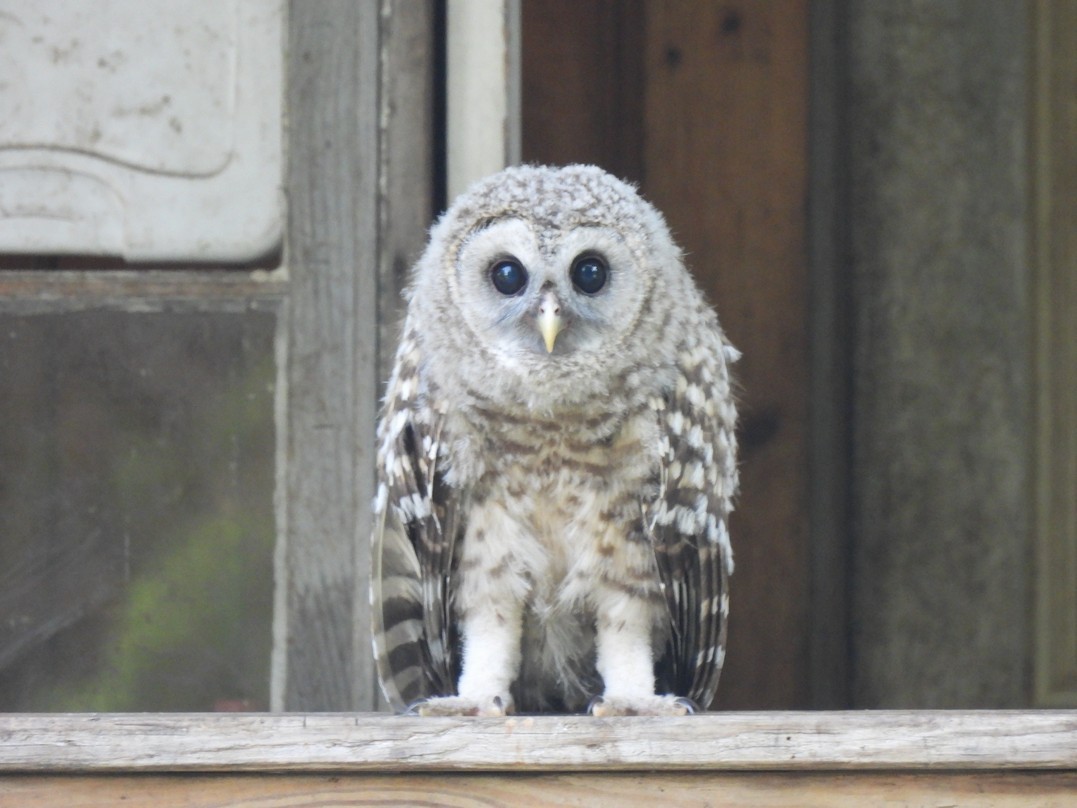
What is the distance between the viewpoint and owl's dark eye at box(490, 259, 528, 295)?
99.3 inches

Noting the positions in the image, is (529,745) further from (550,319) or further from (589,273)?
(589,273)

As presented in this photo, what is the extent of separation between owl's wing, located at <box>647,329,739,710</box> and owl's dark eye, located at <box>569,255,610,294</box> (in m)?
0.21

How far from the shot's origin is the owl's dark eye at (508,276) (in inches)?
99.3

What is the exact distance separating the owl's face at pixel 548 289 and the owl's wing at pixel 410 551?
18cm

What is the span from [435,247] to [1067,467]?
2180 mm

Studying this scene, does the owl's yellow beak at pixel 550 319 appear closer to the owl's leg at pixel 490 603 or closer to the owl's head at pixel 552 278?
the owl's head at pixel 552 278

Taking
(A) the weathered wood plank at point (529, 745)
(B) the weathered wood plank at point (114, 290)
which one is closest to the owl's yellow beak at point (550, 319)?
(A) the weathered wood plank at point (529, 745)

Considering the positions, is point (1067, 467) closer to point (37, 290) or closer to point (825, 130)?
point (825, 130)

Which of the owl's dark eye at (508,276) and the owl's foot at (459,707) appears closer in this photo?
the owl's foot at (459,707)

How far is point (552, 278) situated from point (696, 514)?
46 centimetres

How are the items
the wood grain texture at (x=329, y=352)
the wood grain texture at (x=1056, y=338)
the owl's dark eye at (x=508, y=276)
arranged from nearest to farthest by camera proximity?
the owl's dark eye at (x=508, y=276)
the wood grain texture at (x=329, y=352)
the wood grain texture at (x=1056, y=338)

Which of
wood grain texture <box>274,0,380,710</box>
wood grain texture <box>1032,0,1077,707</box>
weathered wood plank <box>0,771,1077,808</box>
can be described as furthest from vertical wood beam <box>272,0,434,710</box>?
wood grain texture <box>1032,0,1077,707</box>

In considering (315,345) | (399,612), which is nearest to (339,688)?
(399,612)

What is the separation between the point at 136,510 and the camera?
298 centimetres
